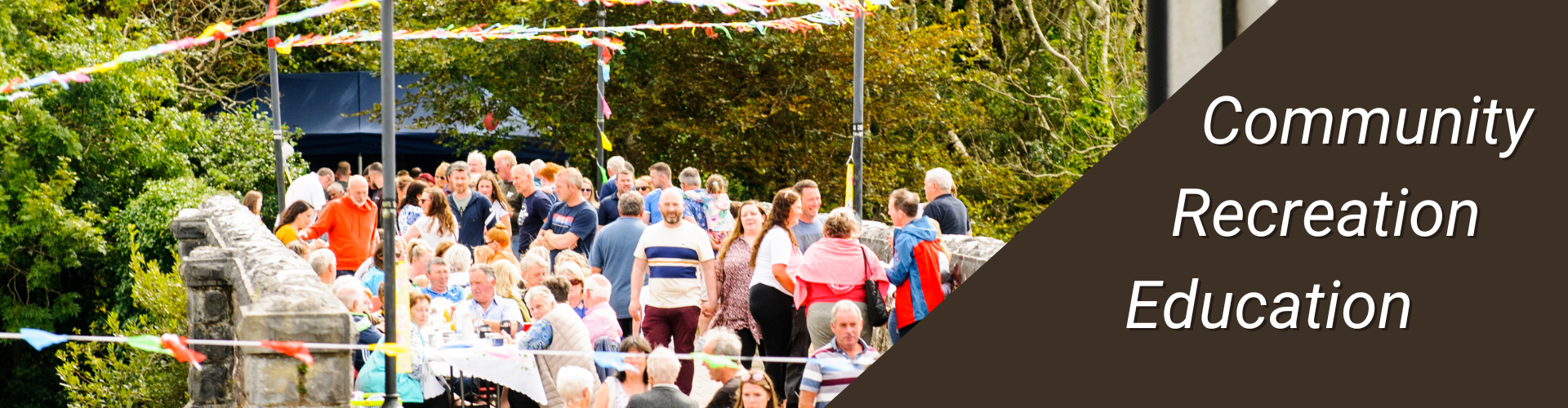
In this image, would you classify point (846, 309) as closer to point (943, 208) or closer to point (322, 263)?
point (943, 208)

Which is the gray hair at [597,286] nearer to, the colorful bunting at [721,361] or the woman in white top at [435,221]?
the colorful bunting at [721,361]

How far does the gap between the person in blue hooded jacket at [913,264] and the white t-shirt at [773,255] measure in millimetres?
516

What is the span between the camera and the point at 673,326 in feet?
25.1

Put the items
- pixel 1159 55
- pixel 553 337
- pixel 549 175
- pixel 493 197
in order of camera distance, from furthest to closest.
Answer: pixel 549 175, pixel 493 197, pixel 553 337, pixel 1159 55

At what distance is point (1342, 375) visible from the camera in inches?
94.8

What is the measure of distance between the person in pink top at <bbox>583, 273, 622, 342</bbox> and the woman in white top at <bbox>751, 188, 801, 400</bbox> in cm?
79

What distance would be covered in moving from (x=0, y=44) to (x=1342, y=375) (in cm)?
1813

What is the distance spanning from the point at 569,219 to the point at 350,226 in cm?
179

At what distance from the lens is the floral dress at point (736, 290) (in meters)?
7.56

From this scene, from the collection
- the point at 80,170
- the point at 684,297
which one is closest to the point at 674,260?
the point at 684,297

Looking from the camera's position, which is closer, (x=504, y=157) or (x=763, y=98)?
(x=504, y=157)

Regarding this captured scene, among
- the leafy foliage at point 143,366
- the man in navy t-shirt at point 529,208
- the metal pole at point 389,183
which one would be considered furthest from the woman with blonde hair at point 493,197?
the metal pole at point 389,183

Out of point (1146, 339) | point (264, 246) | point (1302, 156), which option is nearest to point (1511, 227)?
point (1302, 156)

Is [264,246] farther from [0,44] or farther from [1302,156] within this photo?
[0,44]
